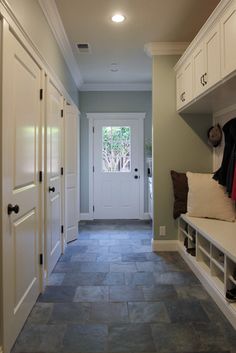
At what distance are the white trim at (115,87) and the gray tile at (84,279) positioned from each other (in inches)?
146

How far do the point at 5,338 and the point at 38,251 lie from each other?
86cm

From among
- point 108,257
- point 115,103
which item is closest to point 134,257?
point 108,257

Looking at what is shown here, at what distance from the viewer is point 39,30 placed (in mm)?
2473

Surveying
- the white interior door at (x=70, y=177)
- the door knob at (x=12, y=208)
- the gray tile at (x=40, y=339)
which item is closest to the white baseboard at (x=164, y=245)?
the white interior door at (x=70, y=177)

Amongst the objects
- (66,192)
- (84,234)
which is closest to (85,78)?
(66,192)

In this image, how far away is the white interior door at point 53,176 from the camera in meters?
2.82

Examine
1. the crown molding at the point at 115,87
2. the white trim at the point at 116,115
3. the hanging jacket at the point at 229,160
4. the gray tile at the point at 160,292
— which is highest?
the crown molding at the point at 115,87

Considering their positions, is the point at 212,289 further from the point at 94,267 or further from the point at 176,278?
the point at 94,267

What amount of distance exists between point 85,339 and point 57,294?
723 millimetres

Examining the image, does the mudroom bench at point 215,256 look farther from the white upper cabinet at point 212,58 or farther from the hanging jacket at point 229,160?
the white upper cabinet at point 212,58

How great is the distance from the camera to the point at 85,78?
5117 mm

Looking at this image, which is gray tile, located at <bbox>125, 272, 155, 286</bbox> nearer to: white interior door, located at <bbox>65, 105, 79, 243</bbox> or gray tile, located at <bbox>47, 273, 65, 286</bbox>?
gray tile, located at <bbox>47, 273, 65, 286</bbox>

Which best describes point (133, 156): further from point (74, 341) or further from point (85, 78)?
point (74, 341)

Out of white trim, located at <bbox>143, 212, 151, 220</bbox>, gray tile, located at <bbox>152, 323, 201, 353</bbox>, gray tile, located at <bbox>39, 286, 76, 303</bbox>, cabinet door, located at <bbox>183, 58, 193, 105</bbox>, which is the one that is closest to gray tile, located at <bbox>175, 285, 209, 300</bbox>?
gray tile, located at <bbox>152, 323, 201, 353</bbox>
